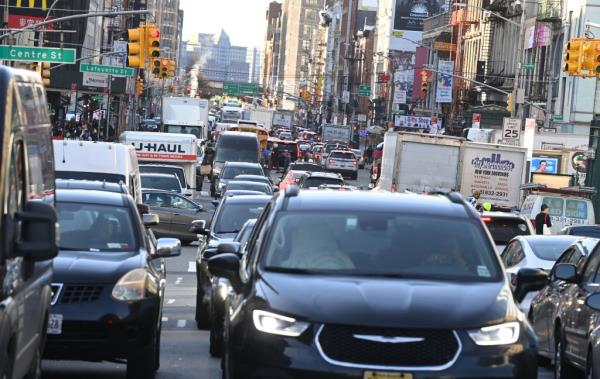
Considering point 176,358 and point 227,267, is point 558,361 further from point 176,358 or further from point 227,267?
point 227,267

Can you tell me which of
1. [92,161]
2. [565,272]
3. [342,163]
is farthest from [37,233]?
[342,163]

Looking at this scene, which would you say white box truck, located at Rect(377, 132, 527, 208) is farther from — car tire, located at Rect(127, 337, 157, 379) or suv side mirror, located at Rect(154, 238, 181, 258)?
car tire, located at Rect(127, 337, 157, 379)

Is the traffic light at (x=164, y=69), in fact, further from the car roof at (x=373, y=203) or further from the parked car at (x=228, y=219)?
the car roof at (x=373, y=203)

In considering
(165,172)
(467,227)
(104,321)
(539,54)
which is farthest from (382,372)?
(539,54)

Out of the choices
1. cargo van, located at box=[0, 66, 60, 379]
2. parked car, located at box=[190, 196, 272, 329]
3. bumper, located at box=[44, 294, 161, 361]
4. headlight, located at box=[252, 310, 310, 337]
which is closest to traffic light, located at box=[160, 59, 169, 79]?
parked car, located at box=[190, 196, 272, 329]

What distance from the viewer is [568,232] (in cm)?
2795

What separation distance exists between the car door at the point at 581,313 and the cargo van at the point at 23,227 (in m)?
4.60

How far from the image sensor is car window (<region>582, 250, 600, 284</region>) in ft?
42.4

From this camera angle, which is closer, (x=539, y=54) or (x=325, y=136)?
(x=539, y=54)

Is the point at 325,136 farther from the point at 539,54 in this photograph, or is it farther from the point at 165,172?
the point at 165,172

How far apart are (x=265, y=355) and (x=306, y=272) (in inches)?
34.0

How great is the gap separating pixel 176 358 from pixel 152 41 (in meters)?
29.2

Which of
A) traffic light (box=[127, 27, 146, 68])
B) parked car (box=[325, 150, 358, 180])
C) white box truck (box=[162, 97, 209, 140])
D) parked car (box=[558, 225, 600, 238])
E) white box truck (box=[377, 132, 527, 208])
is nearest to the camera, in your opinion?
parked car (box=[558, 225, 600, 238])

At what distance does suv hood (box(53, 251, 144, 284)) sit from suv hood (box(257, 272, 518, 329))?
3.37 meters
